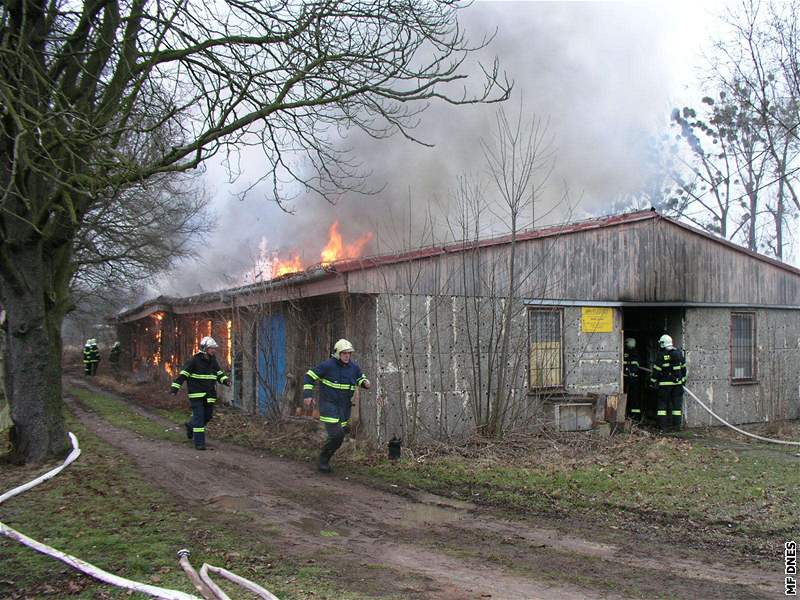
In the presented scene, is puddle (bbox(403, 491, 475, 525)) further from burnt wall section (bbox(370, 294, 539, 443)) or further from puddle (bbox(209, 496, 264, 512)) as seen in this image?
burnt wall section (bbox(370, 294, 539, 443))

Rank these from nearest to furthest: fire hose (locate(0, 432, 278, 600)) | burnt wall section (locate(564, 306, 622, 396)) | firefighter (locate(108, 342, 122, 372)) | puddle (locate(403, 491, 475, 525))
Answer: fire hose (locate(0, 432, 278, 600)) < puddle (locate(403, 491, 475, 525)) < burnt wall section (locate(564, 306, 622, 396)) < firefighter (locate(108, 342, 122, 372))

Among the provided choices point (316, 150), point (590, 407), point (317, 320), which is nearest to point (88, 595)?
point (316, 150)

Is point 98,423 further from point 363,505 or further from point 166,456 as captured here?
point 363,505

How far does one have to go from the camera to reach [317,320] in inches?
457

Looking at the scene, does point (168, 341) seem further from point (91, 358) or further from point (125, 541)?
point (125, 541)

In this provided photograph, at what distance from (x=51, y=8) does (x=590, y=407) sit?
10.2 meters

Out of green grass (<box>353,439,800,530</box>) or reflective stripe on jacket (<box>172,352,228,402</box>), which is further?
reflective stripe on jacket (<box>172,352,228,402</box>)

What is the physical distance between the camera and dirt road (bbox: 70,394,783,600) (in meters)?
4.38

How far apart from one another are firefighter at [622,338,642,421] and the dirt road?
8.12m

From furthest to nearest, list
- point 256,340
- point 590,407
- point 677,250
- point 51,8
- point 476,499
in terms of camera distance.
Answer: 1. point 677,250
2. point 256,340
3. point 590,407
4. point 51,8
5. point 476,499

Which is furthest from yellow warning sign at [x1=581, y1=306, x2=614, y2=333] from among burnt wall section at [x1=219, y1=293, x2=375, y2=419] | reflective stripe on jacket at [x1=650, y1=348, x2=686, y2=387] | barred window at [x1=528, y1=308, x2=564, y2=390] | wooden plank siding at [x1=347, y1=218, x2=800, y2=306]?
burnt wall section at [x1=219, y1=293, x2=375, y2=419]

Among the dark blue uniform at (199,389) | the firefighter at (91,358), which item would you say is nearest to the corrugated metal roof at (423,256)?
the dark blue uniform at (199,389)

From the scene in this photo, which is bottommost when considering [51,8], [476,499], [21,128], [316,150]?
[476,499]

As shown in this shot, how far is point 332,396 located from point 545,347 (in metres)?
5.00
